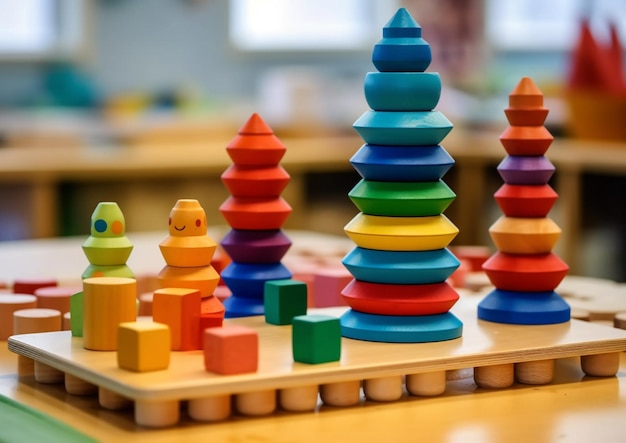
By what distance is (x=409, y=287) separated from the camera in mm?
962

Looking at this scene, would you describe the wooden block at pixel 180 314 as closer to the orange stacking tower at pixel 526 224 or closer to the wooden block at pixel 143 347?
the wooden block at pixel 143 347

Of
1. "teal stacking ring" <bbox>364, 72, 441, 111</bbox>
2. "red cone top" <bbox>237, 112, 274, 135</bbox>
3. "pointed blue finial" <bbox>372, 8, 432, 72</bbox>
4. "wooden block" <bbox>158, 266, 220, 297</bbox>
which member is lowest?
"wooden block" <bbox>158, 266, 220, 297</bbox>

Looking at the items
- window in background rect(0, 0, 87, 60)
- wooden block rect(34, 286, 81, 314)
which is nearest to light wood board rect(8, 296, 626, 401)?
wooden block rect(34, 286, 81, 314)

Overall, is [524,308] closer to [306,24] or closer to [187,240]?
[187,240]

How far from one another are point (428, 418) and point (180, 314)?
22cm

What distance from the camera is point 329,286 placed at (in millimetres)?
1229

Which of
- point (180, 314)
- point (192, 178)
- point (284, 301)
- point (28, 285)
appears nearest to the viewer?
point (180, 314)

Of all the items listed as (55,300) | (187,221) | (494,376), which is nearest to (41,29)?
(55,300)

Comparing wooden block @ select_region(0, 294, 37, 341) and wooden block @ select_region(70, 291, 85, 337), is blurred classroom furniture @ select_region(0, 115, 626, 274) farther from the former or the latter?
wooden block @ select_region(70, 291, 85, 337)

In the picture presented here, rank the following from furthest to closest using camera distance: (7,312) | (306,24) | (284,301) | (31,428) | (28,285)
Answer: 1. (306,24)
2. (28,285)
3. (7,312)
4. (284,301)
5. (31,428)

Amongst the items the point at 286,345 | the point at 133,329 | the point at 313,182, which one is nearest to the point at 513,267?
the point at 286,345

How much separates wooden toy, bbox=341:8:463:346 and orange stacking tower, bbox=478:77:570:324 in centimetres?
12

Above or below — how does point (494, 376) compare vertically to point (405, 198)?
below

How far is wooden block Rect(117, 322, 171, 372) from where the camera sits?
800mm
